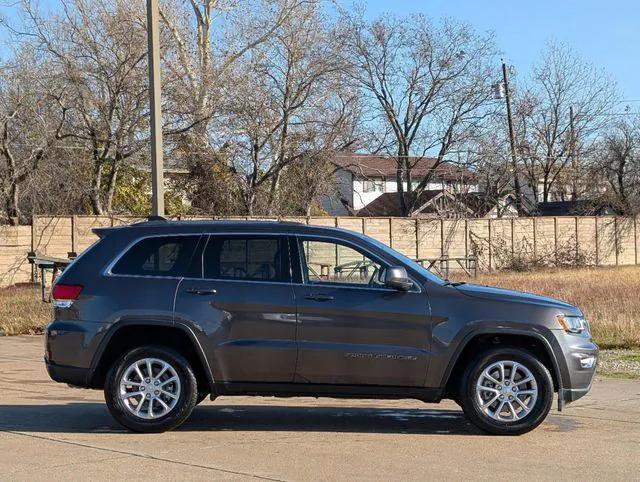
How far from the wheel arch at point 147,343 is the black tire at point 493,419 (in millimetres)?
2272

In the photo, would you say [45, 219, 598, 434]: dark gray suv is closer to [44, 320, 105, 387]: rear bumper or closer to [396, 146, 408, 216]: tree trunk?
[44, 320, 105, 387]: rear bumper

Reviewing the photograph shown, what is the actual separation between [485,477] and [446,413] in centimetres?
293

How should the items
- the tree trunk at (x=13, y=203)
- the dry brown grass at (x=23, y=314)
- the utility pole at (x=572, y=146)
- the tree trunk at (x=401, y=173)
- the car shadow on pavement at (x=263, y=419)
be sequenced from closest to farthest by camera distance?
the car shadow on pavement at (x=263, y=419) < the dry brown grass at (x=23, y=314) < the tree trunk at (x=13, y=203) < the tree trunk at (x=401, y=173) < the utility pole at (x=572, y=146)

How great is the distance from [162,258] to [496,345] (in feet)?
10.3

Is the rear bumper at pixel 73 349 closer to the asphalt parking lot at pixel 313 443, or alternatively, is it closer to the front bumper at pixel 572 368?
the asphalt parking lot at pixel 313 443

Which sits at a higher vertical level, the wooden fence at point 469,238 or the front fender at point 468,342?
the wooden fence at point 469,238

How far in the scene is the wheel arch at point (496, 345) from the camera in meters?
8.30

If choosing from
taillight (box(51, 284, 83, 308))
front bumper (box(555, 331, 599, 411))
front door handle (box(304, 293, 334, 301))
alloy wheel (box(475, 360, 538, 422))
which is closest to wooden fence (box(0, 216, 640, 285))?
taillight (box(51, 284, 83, 308))

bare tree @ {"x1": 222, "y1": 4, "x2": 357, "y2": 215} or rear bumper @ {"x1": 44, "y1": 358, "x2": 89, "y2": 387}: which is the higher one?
bare tree @ {"x1": 222, "y1": 4, "x2": 357, "y2": 215}

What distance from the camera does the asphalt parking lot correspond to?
22.9 ft

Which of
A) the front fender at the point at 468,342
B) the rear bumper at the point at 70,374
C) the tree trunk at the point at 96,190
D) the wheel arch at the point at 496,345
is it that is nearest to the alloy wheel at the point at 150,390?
the rear bumper at the point at 70,374

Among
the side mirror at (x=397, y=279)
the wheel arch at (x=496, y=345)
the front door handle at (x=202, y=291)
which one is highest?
the side mirror at (x=397, y=279)

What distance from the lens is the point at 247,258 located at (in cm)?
859

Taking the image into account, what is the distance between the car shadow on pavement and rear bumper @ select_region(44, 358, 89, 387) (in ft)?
1.58
